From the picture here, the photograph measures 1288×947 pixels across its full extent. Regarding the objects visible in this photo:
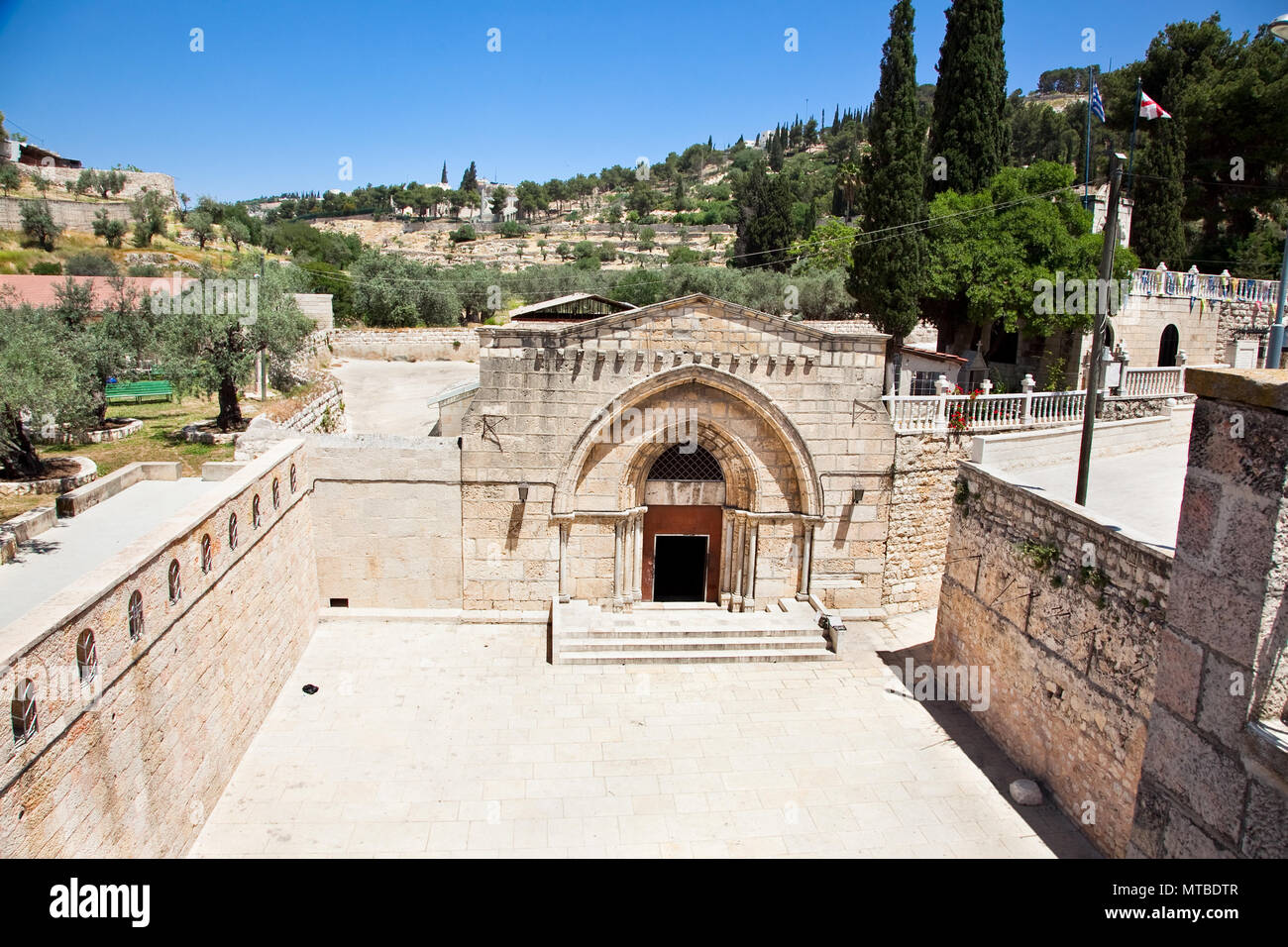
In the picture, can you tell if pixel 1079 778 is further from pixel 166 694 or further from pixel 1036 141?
pixel 1036 141

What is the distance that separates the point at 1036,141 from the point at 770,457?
7296 cm

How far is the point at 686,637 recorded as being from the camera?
13820mm

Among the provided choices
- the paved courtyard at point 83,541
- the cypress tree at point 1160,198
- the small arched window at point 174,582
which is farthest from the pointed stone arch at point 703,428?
the cypress tree at point 1160,198

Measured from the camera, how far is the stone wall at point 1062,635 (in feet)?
27.1

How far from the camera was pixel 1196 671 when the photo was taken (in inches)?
139

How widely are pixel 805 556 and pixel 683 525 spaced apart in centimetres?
248

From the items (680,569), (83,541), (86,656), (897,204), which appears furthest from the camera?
(897,204)

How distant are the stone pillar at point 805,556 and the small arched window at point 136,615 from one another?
1086 centimetres

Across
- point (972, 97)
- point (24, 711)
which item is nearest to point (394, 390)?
point (24, 711)

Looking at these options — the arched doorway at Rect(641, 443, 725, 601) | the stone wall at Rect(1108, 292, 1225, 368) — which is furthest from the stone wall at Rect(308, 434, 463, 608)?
the stone wall at Rect(1108, 292, 1225, 368)

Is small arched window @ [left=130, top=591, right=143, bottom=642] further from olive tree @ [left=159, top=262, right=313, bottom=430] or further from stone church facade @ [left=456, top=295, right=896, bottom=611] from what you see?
olive tree @ [left=159, top=262, right=313, bottom=430]

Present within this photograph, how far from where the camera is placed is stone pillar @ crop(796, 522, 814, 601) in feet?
48.8

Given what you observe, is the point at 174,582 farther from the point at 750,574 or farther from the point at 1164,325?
the point at 1164,325
